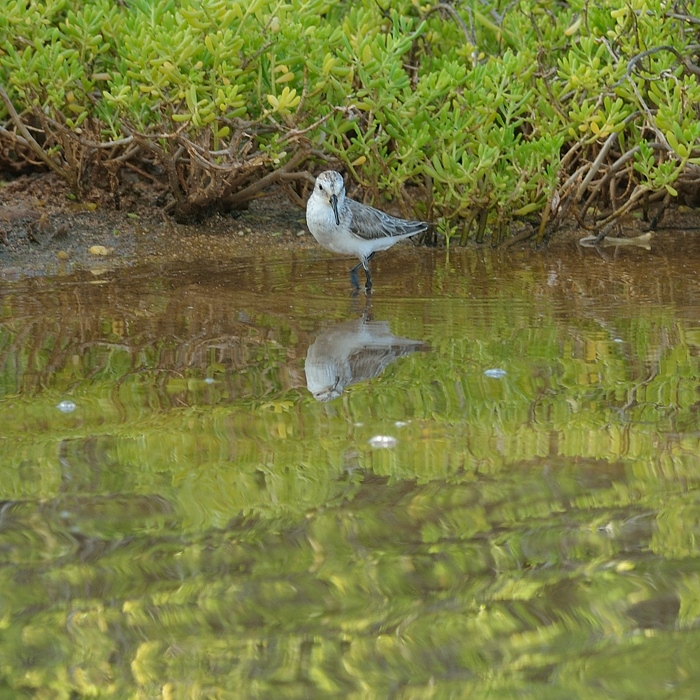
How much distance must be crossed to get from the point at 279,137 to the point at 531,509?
4.51 m

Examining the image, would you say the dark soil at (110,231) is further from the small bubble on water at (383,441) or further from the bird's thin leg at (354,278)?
the small bubble on water at (383,441)

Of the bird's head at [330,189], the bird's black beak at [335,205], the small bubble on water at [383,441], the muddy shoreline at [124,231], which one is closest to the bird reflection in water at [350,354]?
the small bubble on water at [383,441]

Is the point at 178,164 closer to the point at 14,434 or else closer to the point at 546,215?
the point at 546,215

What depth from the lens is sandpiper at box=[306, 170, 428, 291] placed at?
6.52 meters

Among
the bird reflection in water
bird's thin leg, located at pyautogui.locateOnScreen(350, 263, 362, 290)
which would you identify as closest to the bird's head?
bird's thin leg, located at pyautogui.locateOnScreen(350, 263, 362, 290)

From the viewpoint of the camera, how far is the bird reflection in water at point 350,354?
446 centimetres

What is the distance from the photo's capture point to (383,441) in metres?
3.70

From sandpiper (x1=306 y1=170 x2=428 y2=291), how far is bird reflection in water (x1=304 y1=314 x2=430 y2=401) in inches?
44.3

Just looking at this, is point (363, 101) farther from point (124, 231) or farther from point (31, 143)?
point (31, 143)

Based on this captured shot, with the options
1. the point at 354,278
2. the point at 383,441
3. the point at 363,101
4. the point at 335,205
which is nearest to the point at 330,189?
the point at 335,205

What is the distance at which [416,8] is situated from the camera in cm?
825

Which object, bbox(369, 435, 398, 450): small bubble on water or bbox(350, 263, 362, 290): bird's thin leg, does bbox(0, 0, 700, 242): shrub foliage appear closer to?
bbox(350, 263, 362, 290): bird's thin leg

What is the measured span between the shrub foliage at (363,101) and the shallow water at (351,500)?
1.63 meters

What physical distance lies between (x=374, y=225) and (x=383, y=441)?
10.4ft
